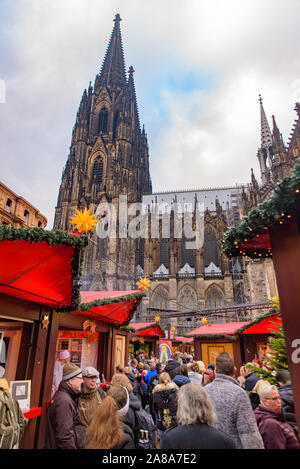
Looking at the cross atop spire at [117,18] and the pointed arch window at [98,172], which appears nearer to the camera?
the pointed arch window at [98,172]

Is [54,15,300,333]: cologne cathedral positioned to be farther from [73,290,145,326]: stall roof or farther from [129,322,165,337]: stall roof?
[73,290,145,326]: stall roof

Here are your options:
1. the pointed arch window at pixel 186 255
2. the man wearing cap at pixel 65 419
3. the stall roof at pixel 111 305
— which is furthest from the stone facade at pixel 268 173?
the man wearing cap at pixel 65 419

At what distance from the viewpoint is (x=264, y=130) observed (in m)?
30.9

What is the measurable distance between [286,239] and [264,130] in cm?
3239

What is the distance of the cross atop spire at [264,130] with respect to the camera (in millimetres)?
29641

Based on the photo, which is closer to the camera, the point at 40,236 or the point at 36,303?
the point at 40,236

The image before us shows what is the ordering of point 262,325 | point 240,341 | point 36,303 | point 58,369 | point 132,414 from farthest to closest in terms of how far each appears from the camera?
point 240,341 < point 262,325 < point 58,369 < point 36,303 < point 132,414

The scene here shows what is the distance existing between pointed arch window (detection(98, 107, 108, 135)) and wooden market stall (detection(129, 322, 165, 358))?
29.6m

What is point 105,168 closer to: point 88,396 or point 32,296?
point 32,296

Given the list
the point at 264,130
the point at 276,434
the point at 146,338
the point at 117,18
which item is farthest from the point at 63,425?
the point at 117,18

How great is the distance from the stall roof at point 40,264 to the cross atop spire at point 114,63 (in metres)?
43.8

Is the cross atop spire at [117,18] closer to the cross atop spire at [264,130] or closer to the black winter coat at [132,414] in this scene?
the cross atop spire at [264,130]

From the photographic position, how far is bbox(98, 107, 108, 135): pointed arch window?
124ft

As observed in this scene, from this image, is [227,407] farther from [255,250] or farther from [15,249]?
[15,249]
